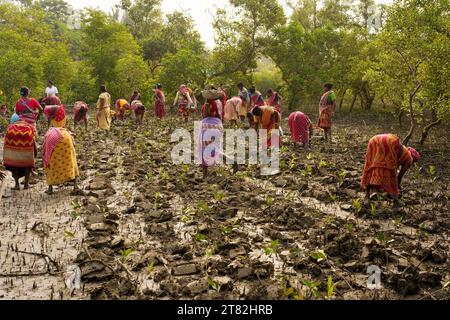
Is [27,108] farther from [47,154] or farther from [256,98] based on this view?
[256,98]

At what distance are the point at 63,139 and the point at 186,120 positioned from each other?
1027cm

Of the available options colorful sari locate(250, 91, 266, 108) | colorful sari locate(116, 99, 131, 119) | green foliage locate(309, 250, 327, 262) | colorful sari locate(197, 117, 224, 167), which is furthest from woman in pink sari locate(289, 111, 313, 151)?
colorful sari locate(116, 99, 131, 119)

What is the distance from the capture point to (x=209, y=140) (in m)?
8.67

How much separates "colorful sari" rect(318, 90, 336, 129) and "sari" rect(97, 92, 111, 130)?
24.0 ft

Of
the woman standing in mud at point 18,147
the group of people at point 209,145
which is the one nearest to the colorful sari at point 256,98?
the group of people at point 209,145

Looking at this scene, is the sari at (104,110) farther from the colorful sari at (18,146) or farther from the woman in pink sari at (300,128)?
the colorful sari at (18,146)

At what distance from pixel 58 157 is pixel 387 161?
5634 millimetres

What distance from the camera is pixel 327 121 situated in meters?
12.8

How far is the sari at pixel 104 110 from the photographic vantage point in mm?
15000

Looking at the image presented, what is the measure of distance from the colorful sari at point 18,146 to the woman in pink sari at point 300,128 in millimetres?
6711

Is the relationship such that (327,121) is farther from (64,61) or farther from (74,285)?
(64,61)

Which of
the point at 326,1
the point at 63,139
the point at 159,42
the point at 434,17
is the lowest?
the point at 63,139

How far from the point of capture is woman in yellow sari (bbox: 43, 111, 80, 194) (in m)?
7.81
